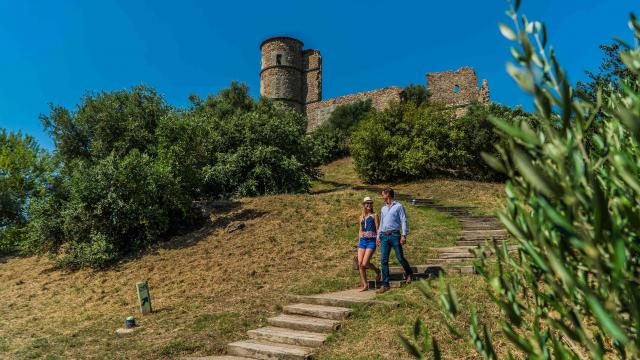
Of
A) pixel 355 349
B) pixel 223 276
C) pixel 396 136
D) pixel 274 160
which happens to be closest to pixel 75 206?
pixel 223 276

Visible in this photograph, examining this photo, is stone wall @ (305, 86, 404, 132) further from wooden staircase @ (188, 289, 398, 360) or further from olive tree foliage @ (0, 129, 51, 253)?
wooden staircase @ (188, 289, 398, 360)

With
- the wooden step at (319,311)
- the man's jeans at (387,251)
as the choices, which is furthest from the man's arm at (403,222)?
the wooden step at (319,311)

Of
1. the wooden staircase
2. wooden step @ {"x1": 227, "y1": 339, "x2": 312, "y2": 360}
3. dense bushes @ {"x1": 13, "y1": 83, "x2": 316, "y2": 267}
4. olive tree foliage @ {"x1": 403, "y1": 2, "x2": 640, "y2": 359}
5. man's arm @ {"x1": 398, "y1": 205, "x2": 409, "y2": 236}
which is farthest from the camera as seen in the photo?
dense bushes @ {"x1": 13, "y1": 83, "x2": 316, "y2": 267}

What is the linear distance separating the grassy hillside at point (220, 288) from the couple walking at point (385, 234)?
60cm

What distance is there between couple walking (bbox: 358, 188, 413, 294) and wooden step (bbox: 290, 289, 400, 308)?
29 cm

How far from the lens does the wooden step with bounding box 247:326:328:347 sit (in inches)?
246

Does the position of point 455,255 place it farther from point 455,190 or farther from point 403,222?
point 455,190

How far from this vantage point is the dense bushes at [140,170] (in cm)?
1327

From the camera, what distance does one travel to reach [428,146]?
2509cm

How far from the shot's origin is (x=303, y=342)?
6289mm

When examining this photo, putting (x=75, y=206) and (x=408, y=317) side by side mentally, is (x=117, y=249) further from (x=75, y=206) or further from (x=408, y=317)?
(x=408, y=317)

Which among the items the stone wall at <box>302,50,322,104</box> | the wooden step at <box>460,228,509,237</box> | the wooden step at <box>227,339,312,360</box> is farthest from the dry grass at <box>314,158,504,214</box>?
the stone wall at <box>302,50,322,104</box>

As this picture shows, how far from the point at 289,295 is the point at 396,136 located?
1959 cm

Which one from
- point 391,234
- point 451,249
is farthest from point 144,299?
point 451,249
